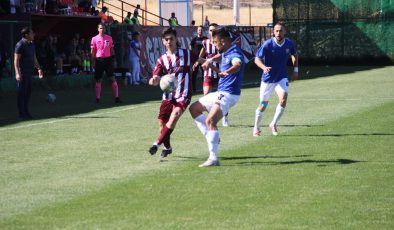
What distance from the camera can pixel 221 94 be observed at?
1238 centimetres

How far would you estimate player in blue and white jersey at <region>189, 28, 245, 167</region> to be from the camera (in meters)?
12.1

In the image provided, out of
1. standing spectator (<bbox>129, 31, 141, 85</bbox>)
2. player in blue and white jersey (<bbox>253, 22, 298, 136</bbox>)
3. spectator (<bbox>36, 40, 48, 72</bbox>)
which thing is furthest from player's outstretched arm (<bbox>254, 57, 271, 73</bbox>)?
standing spectator (<bbox>129, 31, 141, 85</bbox>)

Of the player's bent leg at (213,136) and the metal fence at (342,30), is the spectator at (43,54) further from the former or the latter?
the player's bent leg at (213,136)

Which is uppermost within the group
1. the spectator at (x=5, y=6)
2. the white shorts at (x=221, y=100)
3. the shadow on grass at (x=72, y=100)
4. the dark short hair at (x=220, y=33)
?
Result: the spectator at (x=5, y=6)

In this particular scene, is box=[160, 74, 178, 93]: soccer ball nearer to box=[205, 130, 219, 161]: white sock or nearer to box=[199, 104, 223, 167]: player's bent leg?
box=[199, 104, 223, 167]: player's bent leg

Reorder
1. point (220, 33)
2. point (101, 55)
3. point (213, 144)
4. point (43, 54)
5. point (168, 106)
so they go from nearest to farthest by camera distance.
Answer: point (220, 33), point (213, 144), point (168, 106), point (101, 55), point (43, 54)

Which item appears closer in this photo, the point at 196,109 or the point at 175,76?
the point at 196,109

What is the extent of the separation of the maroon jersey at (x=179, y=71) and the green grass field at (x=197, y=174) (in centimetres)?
94

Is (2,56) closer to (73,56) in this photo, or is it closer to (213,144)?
(73,56)

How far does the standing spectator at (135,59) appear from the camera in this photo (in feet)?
114

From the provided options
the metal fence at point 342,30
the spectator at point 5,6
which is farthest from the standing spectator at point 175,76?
the metal fence at point 342,30

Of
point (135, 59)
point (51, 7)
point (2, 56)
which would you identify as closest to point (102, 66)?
point (2, 56)

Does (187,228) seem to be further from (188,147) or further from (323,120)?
(323,120)

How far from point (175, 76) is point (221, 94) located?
0.80 metres
